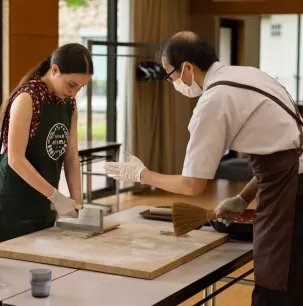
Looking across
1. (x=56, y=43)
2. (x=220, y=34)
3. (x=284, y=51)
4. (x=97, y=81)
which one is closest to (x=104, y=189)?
(x=97, y=81)

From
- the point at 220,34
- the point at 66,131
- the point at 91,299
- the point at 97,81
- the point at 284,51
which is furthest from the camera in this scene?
the point at 284,51

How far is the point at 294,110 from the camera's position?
2.38 meters

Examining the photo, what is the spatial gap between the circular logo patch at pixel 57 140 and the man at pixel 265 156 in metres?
0.71

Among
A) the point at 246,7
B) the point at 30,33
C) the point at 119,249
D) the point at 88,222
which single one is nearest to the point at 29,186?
the point at 88,222

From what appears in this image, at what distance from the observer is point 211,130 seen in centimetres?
229

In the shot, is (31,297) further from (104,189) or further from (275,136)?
(104,189)

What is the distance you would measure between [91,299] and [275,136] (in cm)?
79

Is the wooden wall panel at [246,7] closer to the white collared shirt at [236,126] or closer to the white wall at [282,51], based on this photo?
the white wall at [282,51]

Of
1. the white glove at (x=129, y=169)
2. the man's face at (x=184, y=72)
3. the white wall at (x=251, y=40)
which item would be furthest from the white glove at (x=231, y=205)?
the white wall at (x=251, y=40)

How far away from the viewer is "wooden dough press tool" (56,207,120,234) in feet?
8.99

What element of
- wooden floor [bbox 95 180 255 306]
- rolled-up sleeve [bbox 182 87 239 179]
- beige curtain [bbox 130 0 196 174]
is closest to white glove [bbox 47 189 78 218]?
rolled-up sleeve [bbox 182 87 239 179]

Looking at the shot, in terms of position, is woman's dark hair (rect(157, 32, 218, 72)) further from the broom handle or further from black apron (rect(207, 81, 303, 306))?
the broom handle

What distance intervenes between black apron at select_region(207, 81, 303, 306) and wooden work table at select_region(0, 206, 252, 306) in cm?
16

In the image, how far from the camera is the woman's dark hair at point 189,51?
244cm
